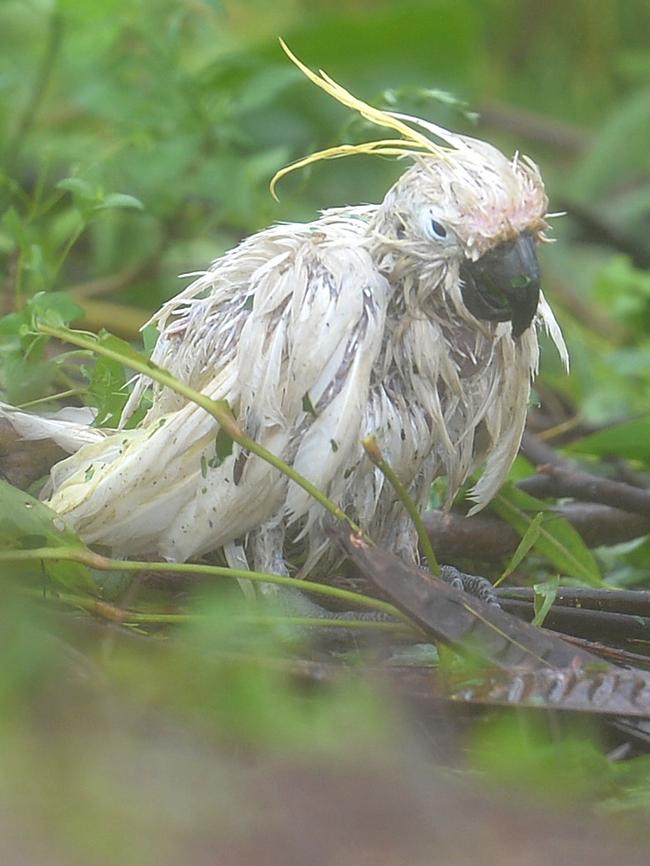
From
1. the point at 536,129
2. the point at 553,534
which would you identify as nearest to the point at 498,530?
the point at 553,534

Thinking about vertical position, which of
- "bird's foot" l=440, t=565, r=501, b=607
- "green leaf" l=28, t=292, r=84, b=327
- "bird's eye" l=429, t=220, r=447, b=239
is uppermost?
"bird's eye" l=429, t=220, r=447, b=239

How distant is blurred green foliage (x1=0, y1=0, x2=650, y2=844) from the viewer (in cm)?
100

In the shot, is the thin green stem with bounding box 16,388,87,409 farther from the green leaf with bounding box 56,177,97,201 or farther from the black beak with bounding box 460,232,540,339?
the black beak with bounding box 460,232,540,339

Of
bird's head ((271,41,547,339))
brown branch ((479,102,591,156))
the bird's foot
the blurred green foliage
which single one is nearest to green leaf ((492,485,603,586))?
the blurred green foliage

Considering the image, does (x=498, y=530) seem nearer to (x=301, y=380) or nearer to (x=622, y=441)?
(x=622, y=441)

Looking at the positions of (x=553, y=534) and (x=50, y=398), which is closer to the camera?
(x=50, y=398)

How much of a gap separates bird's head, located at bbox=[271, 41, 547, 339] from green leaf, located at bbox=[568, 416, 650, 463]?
2.00 ft

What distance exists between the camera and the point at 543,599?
4.66ft

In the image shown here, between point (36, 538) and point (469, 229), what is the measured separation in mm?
502

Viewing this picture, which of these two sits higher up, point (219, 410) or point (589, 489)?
point (219, 410)

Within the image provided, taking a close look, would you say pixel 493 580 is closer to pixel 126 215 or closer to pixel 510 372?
pixel 510 372

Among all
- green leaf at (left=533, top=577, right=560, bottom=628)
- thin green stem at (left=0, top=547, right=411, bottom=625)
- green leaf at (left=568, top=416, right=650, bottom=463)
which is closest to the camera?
thin green stem at (left=0, top=547, right=411, bottom=625)

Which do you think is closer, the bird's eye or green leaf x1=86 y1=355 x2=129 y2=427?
the bird's eye

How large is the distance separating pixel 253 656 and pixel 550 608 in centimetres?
42
